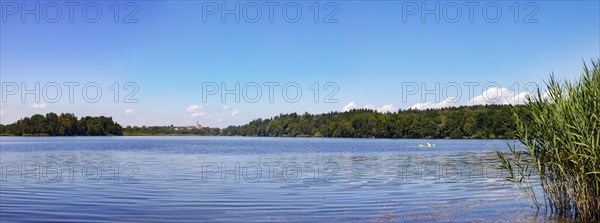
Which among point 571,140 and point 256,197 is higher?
point 571,140

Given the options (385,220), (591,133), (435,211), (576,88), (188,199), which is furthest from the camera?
(188,199)

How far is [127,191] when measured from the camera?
2539 centimetres

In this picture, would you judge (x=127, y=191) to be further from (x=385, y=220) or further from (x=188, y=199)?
(x=385, y=220)

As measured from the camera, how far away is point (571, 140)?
52.0 ft

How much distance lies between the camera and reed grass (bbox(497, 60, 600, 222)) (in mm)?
15445

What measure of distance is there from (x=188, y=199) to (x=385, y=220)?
8.88m

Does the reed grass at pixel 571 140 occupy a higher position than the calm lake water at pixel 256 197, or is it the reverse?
the reed grass at pixel 571 140

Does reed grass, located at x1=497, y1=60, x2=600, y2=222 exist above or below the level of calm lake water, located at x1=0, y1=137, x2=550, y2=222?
above

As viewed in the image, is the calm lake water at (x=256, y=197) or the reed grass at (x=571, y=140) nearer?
the reed grass at (x=571, y=140)

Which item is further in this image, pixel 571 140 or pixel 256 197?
pixel 256 197

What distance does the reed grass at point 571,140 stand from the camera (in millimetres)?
15445

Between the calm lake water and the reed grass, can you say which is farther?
the calm lake water

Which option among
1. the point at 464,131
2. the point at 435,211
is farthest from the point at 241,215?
the point at 464,131

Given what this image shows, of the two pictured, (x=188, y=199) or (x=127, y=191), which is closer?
(x=188, y=199)
